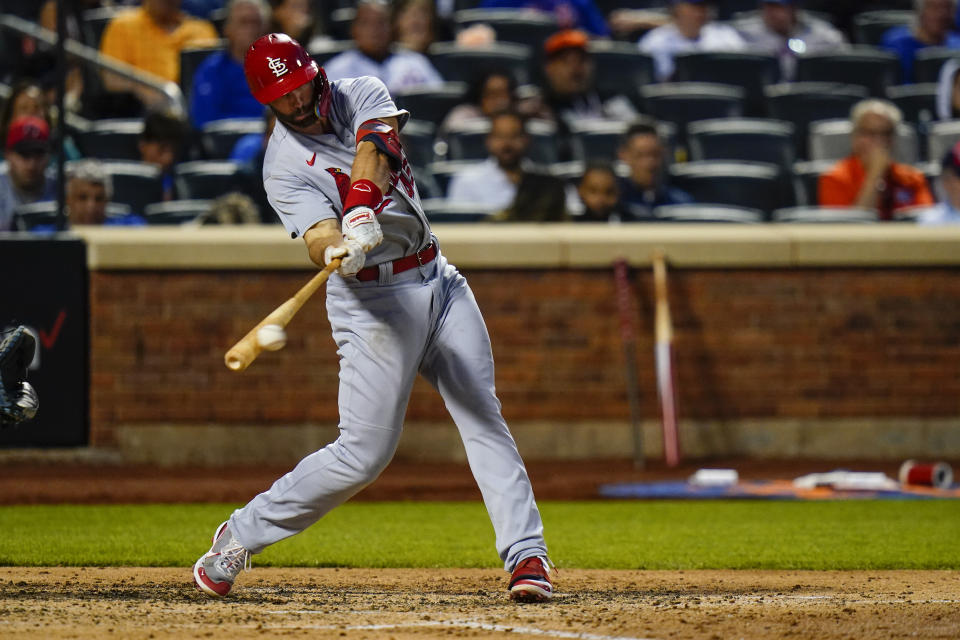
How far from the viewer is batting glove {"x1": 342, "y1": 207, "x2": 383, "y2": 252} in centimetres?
441

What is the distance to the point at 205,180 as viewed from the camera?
10477 mm

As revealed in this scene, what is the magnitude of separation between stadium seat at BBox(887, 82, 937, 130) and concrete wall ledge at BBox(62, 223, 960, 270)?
7.84 feet

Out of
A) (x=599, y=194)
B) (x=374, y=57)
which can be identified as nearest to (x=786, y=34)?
(x=599, y=194)

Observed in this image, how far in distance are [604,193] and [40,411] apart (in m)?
4.10

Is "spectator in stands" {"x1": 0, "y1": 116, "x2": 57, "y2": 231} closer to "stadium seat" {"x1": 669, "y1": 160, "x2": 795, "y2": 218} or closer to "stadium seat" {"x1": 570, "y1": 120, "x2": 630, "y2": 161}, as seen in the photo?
"stadium seat" {"x1": 570, "y1": 120, "x2": 630, "y2": 161}

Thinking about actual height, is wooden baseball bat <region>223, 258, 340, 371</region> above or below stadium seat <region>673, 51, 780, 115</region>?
below

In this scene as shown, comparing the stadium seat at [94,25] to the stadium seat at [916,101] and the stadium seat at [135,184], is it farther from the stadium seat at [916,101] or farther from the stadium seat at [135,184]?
the stadium seat at [916,101]

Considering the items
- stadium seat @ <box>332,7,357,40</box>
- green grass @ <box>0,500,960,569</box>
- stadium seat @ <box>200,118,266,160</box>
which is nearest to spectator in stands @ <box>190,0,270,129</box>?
stadium seat @ <box>200,118,266,160</box>

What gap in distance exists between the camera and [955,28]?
12.9 metres

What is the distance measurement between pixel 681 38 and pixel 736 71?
0.58 meters

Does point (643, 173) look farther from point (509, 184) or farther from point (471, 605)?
point (471, 605)

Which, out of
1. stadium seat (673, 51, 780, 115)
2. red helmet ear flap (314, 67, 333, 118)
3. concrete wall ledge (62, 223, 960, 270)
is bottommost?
concrete wall ledge (62, 223, 960, 270)

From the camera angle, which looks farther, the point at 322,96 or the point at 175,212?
the point at 175,212

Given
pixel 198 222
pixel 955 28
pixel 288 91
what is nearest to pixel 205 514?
A: pixel 198 222
